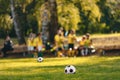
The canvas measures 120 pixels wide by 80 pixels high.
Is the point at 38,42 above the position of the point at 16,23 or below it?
below

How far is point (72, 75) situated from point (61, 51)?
15.7m

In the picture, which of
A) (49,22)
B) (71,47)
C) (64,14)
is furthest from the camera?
(64,14)

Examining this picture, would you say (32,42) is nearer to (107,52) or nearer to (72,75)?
(107,52)

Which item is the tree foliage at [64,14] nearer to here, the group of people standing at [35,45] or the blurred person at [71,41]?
the group of people standing at [35,45]

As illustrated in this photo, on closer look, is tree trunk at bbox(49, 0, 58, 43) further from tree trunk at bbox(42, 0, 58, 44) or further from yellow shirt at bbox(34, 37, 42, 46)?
yellow shirt at bbox(34, 37, 42, 46)

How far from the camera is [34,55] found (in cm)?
3102

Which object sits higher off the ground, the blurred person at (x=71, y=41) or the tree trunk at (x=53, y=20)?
the tree trunk at (x=53, y=20)

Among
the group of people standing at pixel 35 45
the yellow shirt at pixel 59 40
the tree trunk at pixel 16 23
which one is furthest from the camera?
the tree trunk at pixel 16 23

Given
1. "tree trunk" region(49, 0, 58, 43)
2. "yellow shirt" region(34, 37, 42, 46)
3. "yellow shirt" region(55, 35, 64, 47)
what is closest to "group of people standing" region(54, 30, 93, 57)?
"yellow shirt" region(55, 35, 64, 47)

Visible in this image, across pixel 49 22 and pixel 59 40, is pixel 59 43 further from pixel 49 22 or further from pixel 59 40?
pixel 49 22

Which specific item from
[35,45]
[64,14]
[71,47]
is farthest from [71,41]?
[64,14]

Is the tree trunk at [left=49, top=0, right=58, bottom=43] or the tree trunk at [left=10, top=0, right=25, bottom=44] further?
the tree trunk at [left=10, top=0, right=25, bottom=44]

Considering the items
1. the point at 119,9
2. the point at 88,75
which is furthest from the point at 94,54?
the point at 119,9

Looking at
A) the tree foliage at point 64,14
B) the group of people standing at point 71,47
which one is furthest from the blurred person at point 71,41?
the tree foliage at point 64,14
